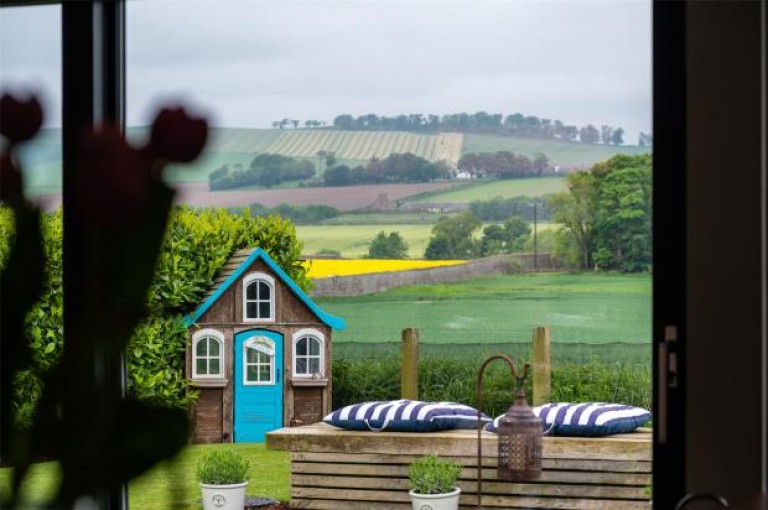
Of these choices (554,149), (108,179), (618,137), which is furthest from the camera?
(554,149)

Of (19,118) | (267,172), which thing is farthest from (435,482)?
(19,118)

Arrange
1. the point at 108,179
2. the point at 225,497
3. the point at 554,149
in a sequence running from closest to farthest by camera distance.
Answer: the point at 108,179 → the point at 554,149 → the point at 225,497

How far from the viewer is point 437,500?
3068mm

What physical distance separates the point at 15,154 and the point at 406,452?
8.58 feet

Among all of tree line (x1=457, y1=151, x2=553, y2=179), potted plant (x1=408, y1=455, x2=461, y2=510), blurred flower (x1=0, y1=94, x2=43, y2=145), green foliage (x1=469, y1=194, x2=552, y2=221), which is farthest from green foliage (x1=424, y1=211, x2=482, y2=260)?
blurred flower (x1=0, y1=94, x2=43, y2=145)

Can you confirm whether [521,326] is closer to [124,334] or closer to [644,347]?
[644,347]

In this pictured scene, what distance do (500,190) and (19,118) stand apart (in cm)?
263

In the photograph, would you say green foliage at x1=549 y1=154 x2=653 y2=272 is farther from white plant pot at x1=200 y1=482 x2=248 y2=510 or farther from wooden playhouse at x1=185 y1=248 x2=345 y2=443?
white plant pot at x1=200 y1=482 x2=248 y2=510

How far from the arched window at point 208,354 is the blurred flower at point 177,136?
272 cm

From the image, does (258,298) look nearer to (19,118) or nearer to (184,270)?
(184,270)

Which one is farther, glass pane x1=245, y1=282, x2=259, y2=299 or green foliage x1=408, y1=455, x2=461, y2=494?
glass pane x1=245, y1=282, x2=259, y2=299

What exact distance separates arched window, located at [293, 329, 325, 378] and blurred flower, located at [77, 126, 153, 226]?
8.84ft

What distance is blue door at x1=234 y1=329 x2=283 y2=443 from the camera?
3.18 meters

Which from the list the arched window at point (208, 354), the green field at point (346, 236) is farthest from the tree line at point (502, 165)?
the arched window at point (208, 354)
